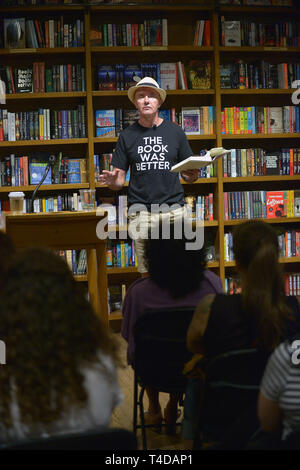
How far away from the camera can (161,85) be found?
4.41m

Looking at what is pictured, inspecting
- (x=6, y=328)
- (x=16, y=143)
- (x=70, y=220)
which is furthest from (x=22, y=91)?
(x=6, y=328)

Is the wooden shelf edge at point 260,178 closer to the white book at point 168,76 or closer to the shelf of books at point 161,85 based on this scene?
the shelf of books at point 161,85

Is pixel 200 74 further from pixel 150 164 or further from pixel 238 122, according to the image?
pixel 150 164

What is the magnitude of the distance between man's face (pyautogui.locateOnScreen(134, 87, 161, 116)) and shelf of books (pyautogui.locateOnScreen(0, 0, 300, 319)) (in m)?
0.60

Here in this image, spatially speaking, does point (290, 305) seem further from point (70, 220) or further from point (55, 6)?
point (55, 6)

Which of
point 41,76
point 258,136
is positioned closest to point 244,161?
point 258,136

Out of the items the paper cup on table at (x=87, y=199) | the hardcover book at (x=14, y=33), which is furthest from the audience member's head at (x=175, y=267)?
the hardcover book at (x=14, y=33)

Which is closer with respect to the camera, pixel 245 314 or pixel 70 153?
pixel 245 314

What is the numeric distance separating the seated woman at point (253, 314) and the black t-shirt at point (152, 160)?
1955 millimetres

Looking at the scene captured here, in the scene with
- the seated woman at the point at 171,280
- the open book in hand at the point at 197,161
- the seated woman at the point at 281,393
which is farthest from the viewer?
the open book in hand at the point at 197,161

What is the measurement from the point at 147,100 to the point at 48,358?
2832mm

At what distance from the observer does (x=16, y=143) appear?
4.25 meters

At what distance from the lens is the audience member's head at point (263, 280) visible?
5.14 ft

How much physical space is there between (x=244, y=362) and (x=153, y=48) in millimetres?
3267
